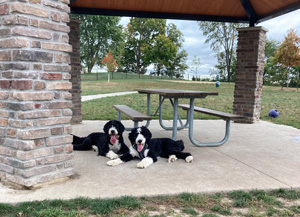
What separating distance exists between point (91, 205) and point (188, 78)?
3955cm

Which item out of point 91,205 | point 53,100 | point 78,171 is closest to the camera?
point 91,205

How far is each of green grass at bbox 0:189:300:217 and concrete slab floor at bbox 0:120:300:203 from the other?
145mm

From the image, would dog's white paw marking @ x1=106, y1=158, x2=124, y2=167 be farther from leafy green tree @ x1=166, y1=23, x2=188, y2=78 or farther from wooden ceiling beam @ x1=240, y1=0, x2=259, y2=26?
leafy green tree @ x1=166, y1=23, x2=188, y2=78

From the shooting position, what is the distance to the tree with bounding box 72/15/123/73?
35.9 m

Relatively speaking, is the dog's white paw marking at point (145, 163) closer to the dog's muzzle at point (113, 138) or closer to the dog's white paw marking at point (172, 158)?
the dog's white paw marking at point (172, 158)

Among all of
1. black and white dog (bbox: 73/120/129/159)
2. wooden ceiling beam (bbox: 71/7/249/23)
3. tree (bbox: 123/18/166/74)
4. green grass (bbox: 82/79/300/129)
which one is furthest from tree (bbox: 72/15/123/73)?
black and white dog (bbox: 73/120/129/159)

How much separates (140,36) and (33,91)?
146 feet

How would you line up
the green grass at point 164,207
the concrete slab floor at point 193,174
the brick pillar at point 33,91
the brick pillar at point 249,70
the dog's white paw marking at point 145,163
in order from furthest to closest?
the brick pillar at point 249,70 → the dog's white paw marking at point 145,163 → the concrete slab floor at point 193,174 → the brick pillar at point 33,91 → the green grass at point 164,207

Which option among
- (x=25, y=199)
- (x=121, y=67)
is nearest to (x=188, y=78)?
(x=121, y=67)

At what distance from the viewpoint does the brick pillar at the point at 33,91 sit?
2.82 metres

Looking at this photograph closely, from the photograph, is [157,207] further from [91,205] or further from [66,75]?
[66,75]

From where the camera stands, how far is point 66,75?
3.24 metres

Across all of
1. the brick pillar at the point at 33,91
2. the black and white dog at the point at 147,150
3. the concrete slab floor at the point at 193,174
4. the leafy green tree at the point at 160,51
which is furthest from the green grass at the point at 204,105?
the leafy green tree at the point at 160,51

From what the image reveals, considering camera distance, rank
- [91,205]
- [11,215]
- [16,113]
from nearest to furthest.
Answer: [11,215]
[91,205]
[16,113]
